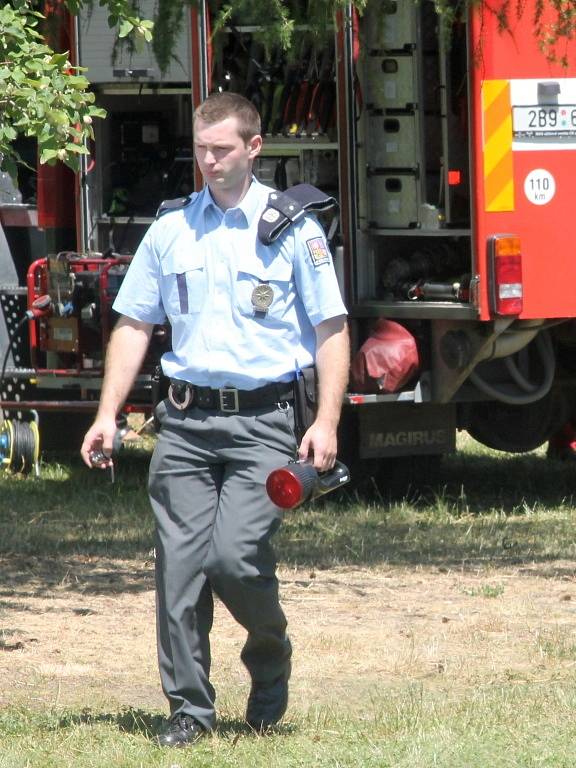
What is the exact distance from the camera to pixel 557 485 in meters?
10.3

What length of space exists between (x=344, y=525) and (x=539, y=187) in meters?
1.99

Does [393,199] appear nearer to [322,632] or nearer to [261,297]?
[322,632]

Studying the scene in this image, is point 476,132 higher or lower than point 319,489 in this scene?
higher

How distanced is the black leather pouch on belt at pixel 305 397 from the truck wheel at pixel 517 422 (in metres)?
5.51

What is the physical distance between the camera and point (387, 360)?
8.67 m

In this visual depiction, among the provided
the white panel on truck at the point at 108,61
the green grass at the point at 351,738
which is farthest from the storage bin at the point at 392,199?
the green grass at the point at 351,738

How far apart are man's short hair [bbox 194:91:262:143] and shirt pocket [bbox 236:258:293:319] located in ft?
1.11

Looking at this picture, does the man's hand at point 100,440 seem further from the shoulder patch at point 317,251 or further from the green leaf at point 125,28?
the green leaf at point 125,28

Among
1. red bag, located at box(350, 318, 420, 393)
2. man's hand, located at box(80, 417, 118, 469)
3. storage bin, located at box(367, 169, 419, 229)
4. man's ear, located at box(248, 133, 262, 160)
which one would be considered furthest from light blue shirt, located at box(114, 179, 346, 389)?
storage bin, located at box(367, 169, 419, 229)

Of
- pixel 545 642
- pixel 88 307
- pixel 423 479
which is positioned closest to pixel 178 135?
pixel 88 307

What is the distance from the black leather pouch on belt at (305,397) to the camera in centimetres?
454

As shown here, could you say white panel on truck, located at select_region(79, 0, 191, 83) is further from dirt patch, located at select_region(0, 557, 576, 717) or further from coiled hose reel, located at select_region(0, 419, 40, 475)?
dirt patch, located at select_region(0, 557, 576, 717)

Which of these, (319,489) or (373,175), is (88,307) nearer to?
(373,175)

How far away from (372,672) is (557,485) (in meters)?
4.78
